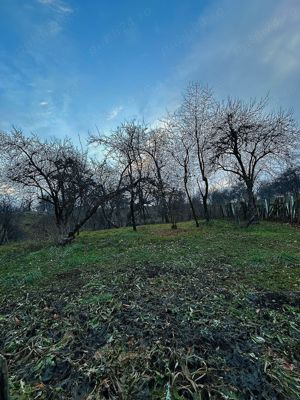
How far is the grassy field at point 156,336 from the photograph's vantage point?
258cm

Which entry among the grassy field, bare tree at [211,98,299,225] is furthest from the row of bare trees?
the grassy field

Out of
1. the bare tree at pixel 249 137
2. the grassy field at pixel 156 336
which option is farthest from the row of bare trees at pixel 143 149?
the grassy field at pixel 156 336

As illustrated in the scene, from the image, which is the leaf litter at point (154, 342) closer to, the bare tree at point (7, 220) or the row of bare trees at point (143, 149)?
the row of bare trees at point (143, 149)

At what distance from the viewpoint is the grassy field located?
258 cm

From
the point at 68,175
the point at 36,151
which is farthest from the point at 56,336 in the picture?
the point at 36,151

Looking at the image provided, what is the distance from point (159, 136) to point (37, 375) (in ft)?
78.1

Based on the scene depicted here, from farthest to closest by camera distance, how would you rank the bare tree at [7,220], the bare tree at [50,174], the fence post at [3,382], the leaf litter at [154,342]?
1. the bare tree at [7,220]
2. the bare tree at [50,174]
3. the leaf litter at [154,342]
4. the fence post at [3,382]

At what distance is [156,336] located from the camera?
337cm

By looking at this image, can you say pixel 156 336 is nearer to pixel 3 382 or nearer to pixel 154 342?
pixel 154 342

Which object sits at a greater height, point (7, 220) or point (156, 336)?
point (7, 220)

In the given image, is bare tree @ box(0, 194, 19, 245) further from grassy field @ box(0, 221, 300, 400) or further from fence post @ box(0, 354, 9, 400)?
fence post @ box(0, 354, 9, 400)

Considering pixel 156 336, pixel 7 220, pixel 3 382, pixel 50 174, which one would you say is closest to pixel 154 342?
pixel 156 336

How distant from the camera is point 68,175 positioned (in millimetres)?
17062

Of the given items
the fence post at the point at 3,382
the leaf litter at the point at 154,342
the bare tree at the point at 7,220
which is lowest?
the leaf litter at the point at 154,342
